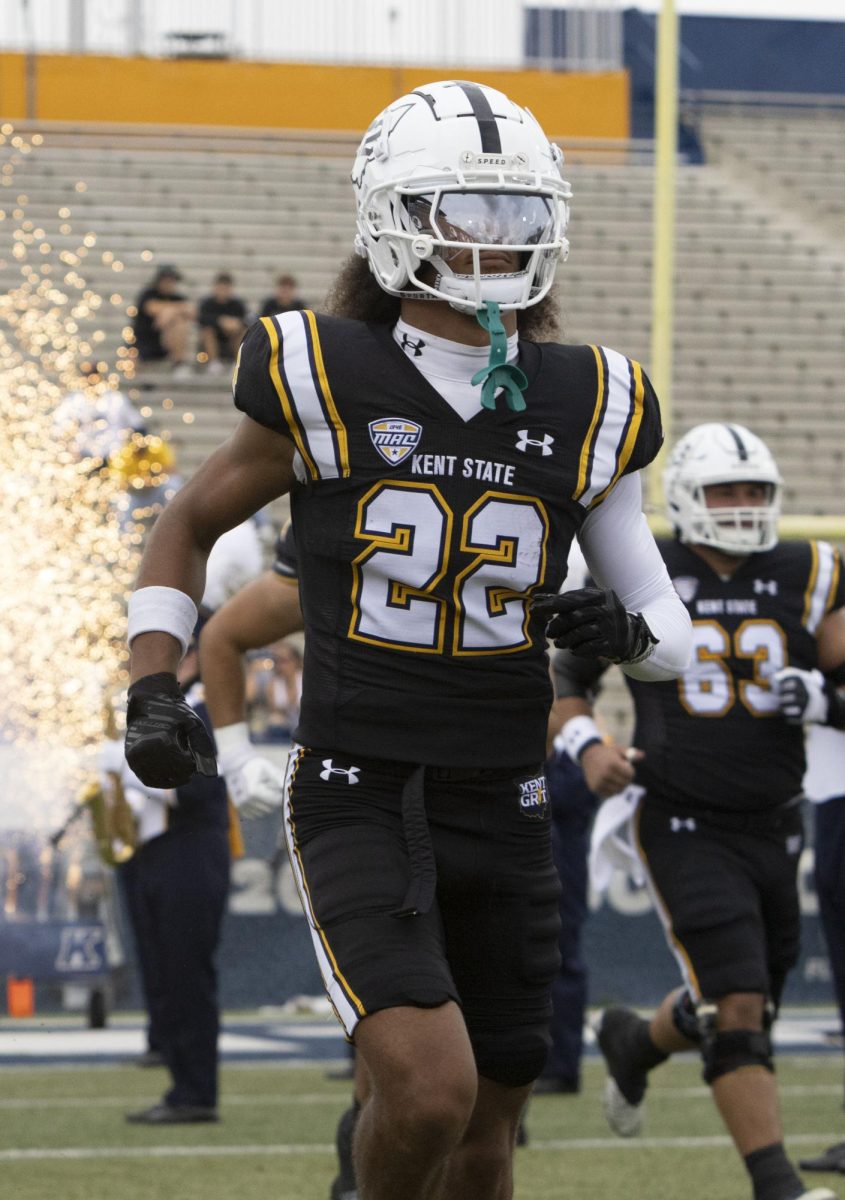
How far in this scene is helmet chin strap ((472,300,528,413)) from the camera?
10.2ft

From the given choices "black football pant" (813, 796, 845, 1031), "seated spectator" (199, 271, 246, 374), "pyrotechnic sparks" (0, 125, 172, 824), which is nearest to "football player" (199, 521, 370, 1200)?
"black football pant" (813, 796, 845, 1031)

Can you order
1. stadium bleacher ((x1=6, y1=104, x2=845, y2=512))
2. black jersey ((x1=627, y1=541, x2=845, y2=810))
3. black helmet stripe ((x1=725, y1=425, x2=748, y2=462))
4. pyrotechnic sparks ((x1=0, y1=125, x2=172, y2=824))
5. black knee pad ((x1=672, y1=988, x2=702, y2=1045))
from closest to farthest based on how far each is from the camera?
black knee pad ((x1=672, y1=988, x2=702, y2=1045)) → black jersey ((x1=627, y1=541, x2=845, y2=810)) → black helmet stripe ((x1=725, y1=425, x2=748, y2=462)) → pyrotechnic sparks ((x1=0, y1=125, x2=172, y2=824)) → stadium bleacher ((x1=6, y1=104, x2=845, y2=512))

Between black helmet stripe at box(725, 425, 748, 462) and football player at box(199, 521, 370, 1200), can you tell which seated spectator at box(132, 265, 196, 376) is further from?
football player at box(199, 521, 370, 1200)

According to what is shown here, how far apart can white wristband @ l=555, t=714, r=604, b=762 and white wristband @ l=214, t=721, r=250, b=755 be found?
0.95m

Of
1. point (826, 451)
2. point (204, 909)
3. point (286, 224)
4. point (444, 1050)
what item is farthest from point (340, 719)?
point (286, 224)

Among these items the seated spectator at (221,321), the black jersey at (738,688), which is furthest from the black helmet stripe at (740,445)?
the seated spectator at (221,321)

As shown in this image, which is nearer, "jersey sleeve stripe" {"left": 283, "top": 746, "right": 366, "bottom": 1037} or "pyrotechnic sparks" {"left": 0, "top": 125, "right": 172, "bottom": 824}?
"jersey sleeve stripe" {"left": 283, "top": 746, "right": 366, "bottom": 1037}

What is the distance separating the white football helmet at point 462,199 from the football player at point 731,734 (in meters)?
1.88

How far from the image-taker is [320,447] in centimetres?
311

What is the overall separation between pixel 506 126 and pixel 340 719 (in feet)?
2.96

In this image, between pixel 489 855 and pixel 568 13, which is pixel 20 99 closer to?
pixel 568 13

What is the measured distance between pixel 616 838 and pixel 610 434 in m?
2.27

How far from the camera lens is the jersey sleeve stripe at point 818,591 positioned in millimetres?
5043

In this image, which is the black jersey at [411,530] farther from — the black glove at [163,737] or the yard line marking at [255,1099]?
the yard line marking at [255,1099]
